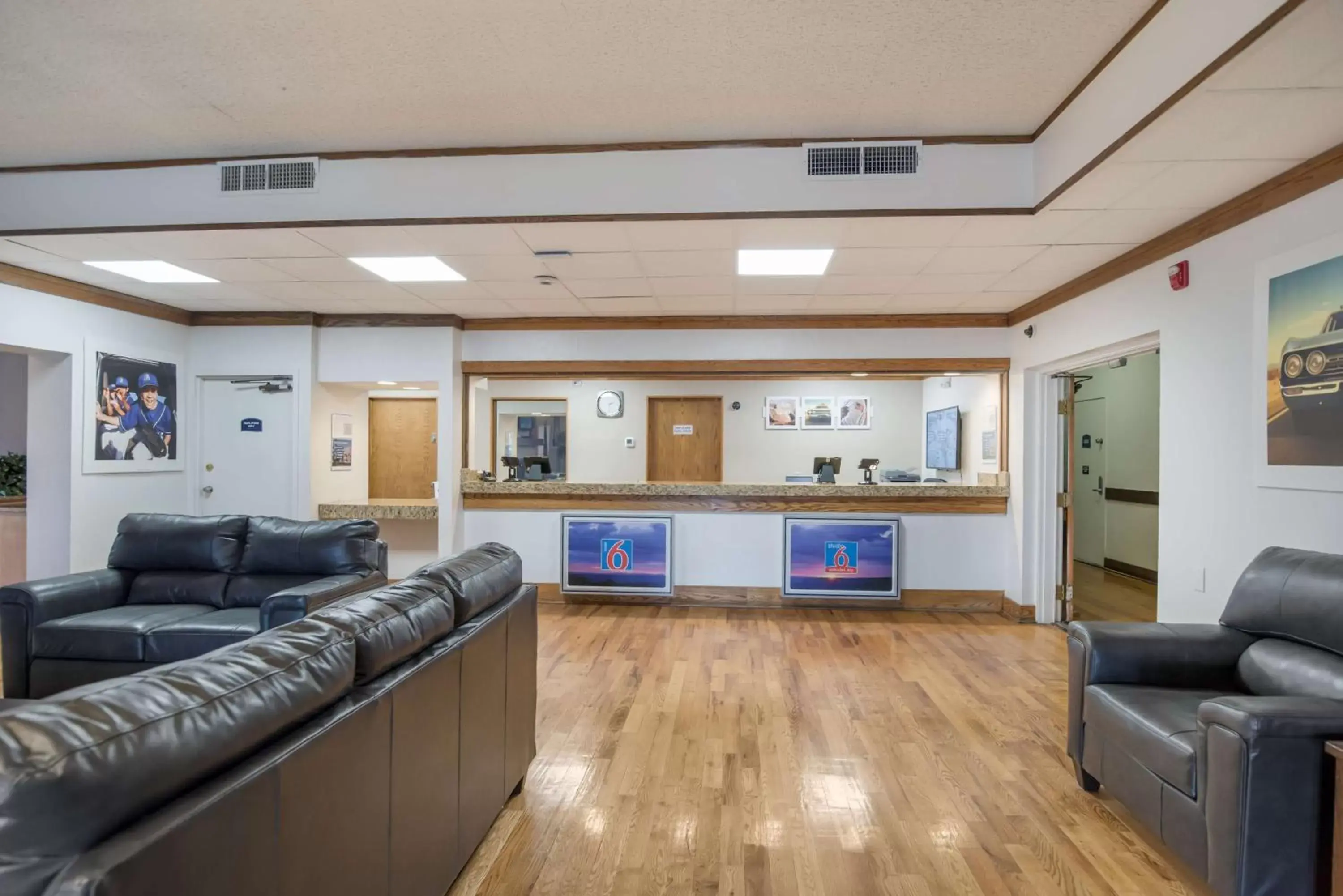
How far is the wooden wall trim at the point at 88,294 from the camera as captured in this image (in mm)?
4586

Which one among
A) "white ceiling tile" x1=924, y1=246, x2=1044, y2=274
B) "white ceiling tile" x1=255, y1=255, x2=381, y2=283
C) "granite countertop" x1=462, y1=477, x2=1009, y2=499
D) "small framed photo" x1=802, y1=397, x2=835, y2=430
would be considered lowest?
"granite countertop" x1=462, y1=477, x2=1009, y2=499

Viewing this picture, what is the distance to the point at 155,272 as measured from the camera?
4688 mm

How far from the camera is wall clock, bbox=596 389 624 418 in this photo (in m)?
9.08

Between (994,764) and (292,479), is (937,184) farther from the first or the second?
(292,479)

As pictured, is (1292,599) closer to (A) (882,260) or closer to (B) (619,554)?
(A) (882,260)

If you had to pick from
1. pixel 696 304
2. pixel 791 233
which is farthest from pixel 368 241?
pixel 696 304

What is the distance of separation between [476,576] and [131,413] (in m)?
5.04

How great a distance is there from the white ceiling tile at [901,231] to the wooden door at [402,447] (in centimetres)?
536

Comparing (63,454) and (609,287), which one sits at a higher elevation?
(609,287)

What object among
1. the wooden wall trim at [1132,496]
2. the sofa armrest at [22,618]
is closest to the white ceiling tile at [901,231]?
the sofa armrest at [22,618]

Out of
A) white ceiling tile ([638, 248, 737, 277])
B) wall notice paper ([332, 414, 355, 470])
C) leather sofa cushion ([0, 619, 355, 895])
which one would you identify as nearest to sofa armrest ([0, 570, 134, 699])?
wall notice paper ([332, 414, 355, 470])

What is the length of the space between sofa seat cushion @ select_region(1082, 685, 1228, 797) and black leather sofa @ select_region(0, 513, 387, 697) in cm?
359

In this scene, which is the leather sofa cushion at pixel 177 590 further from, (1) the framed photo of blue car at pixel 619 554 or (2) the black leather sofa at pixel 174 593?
(1) the framed photo of blue car at pixel 619 554

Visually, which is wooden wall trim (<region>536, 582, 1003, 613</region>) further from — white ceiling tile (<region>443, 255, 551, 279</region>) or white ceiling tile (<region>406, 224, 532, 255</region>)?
white ceiling tile (<region>406, 224, 532, 255</region>)
